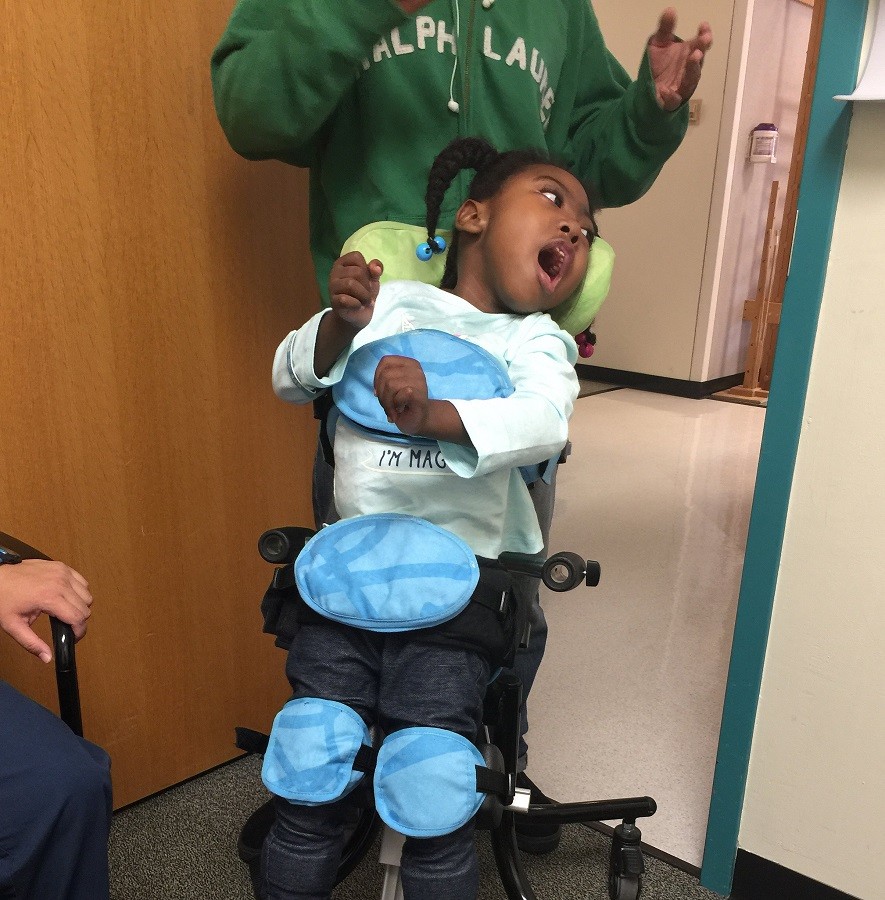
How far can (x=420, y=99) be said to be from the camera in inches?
43.2

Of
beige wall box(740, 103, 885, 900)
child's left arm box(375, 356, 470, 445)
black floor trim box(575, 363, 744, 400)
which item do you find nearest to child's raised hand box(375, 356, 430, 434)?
child's left arm box(375, 356, 470, 445)

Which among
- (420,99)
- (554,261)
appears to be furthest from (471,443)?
(420,99)

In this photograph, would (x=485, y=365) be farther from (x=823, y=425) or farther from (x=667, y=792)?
(x=667, y=792)

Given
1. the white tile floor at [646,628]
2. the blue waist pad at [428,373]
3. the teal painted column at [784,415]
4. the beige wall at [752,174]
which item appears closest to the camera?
the blue waist pad at [428,373]

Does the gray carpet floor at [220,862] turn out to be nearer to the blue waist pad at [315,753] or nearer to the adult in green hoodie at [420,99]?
the adult in green hoodie at [420,99]

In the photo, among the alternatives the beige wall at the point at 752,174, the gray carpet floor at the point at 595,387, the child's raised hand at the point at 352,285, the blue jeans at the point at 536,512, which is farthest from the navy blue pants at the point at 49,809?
the beige wall at the point at 752,174

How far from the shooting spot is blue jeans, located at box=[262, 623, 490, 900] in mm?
854

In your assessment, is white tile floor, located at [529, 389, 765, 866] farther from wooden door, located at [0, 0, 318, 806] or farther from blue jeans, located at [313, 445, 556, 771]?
wooden door, located at [0, 0, 318, 806]

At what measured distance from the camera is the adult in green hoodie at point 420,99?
→ 962 mm

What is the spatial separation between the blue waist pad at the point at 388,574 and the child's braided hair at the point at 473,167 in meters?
0.37

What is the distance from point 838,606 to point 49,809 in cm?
97

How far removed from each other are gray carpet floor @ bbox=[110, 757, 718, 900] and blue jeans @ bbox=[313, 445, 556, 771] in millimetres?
230

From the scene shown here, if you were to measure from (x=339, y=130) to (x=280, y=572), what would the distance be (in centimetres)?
61

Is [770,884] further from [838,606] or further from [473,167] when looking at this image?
[473,167]
